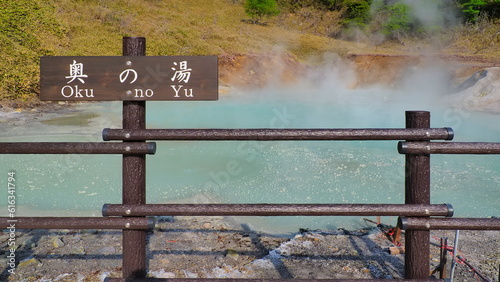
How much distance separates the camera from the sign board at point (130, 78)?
2.36 m

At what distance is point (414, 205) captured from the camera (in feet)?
7.48

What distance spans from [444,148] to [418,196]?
0.30 m

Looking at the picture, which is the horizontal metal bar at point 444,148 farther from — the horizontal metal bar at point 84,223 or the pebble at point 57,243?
the pebble at point 57,243

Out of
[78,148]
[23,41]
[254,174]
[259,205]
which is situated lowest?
[254,174]

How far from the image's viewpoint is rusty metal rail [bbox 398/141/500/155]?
2264 mm

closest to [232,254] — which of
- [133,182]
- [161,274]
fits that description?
[161,274]

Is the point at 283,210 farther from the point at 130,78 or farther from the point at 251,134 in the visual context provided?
the point at 130,78

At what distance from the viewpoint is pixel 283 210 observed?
2291 millimetres

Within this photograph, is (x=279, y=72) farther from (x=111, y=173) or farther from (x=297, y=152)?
(x=111, y=173)

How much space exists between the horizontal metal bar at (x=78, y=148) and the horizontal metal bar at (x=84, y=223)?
38cm

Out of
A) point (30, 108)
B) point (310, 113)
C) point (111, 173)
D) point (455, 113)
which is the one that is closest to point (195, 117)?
point (310, 113)

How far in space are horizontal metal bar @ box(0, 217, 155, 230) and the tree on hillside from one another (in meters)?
33.8

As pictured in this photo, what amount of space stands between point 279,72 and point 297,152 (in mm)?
14878

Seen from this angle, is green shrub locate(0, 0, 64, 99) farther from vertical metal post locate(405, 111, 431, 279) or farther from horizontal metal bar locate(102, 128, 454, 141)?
vertical metal post locate(405, 111, 431, 279)
